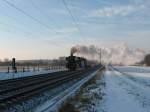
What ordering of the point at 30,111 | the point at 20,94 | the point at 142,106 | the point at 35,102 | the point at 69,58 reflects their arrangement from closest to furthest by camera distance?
the point at 30,111 < the point at 142,106 < the point at 35,102 < the point at 20,94 < the point at 69,58

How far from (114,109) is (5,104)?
4.58 meters

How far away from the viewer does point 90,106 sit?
12.1m

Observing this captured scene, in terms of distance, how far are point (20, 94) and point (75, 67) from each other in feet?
167

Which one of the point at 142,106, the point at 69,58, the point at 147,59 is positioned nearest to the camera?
the point at 142,106

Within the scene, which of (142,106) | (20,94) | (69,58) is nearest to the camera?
(142,106)

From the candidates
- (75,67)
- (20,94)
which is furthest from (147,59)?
(20,94)

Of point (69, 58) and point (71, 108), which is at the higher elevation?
point (69, 58)

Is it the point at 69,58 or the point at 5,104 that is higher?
the point at 69,58

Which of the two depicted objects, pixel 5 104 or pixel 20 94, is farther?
pixel 20 94

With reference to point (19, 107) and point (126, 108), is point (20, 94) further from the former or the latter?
point (126, 108)

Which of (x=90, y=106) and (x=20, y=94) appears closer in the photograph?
(x=90, y=106)

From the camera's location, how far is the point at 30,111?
11180mm

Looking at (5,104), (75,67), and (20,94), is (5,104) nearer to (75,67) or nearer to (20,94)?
(20,94)

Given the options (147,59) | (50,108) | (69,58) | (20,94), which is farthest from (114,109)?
(147,59)
